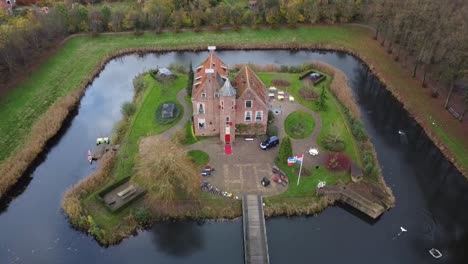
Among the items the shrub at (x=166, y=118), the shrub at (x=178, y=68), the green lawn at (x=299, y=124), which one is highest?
the shrub at (x=178, y=68)

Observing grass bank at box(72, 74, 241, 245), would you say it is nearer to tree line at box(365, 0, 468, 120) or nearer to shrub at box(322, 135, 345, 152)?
shrub at box(322, 135, 345, 152)

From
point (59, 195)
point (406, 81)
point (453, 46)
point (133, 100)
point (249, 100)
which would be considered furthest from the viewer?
point (406, 81)

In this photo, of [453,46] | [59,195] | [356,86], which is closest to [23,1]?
[59,195]

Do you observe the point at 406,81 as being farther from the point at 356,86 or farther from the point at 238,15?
the point at 238,15

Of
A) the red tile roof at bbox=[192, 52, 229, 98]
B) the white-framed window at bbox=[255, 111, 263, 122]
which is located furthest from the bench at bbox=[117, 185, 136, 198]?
the white-framed window at bbox=[255, 111, 263, 122]

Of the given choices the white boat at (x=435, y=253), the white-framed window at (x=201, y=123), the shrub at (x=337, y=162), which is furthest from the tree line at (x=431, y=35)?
the white-framed window at (x=201, y=123)

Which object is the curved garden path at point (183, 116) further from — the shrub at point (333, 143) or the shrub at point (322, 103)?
the shrub at point (333, 143)
